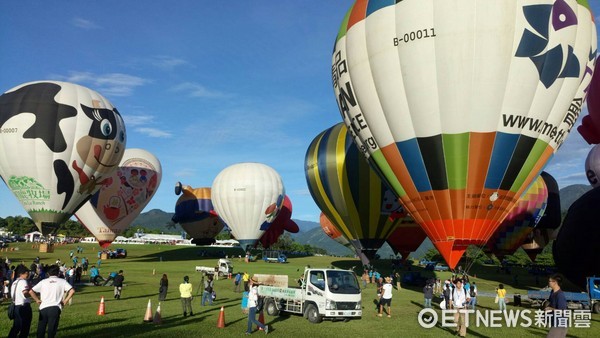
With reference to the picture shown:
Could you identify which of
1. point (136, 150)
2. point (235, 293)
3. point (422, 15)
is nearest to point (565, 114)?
point (422, 15)

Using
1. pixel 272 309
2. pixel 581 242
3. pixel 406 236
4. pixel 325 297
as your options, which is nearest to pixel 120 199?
pixel 406 236

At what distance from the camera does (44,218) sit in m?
34.5

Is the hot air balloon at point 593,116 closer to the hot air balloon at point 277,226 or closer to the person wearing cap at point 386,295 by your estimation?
the person wearing cap at point 386,295

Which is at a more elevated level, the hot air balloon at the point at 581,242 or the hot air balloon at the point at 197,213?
the hot air balloon at the point at 197,213

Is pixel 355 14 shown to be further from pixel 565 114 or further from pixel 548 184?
pixel 548 184

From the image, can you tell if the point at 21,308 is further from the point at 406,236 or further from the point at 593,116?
the point at 406,236

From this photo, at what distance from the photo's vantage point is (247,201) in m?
52.3

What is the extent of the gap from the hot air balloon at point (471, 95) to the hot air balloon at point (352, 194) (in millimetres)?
12625

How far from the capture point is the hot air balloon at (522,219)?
47344mm

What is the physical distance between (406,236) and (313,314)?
24363 millimetres

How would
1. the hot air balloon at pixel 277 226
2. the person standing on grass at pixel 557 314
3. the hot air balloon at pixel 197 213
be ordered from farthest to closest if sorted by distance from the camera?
the hot air balloon at pixel 197 213
the hot air balloon at pixel 277 226
the person standing on grass at pixel 557 314

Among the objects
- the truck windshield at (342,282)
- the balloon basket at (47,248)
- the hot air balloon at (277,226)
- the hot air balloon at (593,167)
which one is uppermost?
the hot air balloon at (593,167)

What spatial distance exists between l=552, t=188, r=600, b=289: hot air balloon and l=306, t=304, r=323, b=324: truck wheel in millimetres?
15961

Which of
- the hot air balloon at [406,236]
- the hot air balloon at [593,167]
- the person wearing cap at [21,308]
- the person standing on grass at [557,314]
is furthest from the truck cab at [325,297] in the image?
the hot air balloon at [593,167]
